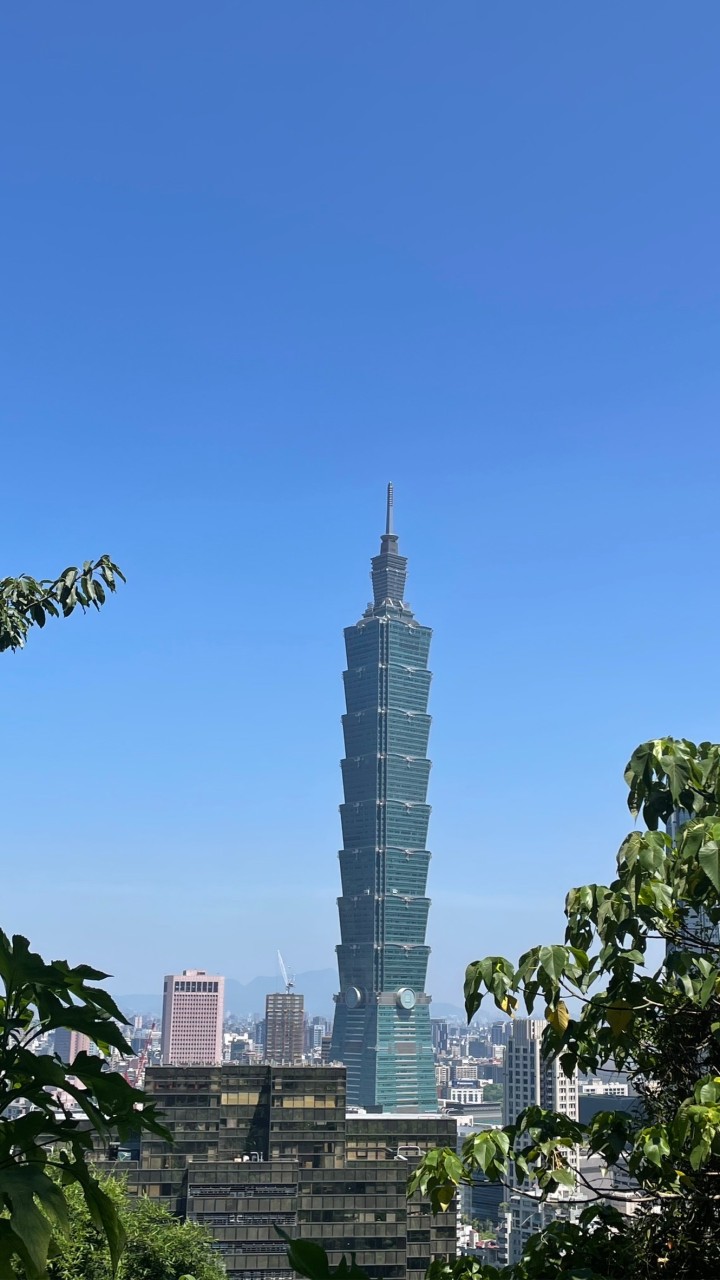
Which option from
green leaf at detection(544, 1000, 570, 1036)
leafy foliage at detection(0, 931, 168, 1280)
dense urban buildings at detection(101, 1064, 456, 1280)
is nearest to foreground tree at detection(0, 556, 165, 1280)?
leafy foliage at detection(0, 931, 168, 1280)

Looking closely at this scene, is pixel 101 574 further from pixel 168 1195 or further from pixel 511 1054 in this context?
pixel 511 1054

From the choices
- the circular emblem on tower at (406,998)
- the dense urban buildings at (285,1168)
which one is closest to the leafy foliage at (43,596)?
the dense urban buildings at (285,1168)

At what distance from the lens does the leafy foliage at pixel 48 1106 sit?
190 centimetres

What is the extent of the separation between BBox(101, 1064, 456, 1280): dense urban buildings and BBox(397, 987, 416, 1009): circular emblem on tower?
109 meters

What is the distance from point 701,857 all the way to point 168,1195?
67863 mm

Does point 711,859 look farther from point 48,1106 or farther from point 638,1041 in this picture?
point 48,1106

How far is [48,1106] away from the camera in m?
2.16

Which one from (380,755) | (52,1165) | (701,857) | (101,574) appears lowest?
(52,1165)

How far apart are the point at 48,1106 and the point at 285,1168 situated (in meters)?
66.7

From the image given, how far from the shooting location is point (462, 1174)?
426 centimetres

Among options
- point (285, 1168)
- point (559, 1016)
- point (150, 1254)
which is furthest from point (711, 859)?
point (285, 1168)

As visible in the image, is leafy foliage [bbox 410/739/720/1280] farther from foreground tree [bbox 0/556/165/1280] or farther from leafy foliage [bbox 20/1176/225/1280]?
leafy foliage [bbox 20/1176/225/1280]

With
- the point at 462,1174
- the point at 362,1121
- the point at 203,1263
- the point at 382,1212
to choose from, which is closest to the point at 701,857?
the point at 462,1174

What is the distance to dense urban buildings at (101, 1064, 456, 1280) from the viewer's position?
195 feet
